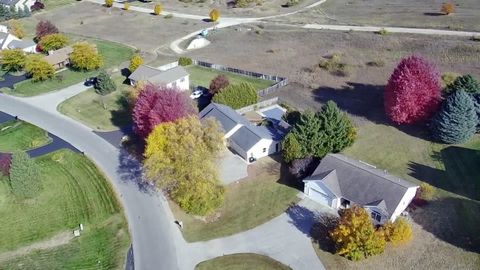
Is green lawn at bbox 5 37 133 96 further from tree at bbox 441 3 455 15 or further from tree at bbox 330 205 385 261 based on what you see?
tree at bbox 441 3 455 15

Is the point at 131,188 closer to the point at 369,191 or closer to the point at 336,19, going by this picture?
the point at 369,191

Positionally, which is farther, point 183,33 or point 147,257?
point 183,33

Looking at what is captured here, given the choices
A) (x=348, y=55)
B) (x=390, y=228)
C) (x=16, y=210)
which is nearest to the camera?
(x=390, y=228)

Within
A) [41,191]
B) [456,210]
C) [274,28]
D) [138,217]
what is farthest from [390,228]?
[274,28]

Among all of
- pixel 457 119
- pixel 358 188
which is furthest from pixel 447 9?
pixel 358 188

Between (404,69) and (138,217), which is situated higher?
(404,69)

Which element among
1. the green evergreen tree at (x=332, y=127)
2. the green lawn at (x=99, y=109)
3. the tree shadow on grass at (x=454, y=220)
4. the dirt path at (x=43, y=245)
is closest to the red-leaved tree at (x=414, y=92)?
the green evergreen tree at (x=332, y=127)

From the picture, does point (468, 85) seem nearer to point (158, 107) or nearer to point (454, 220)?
point (454, 220)
